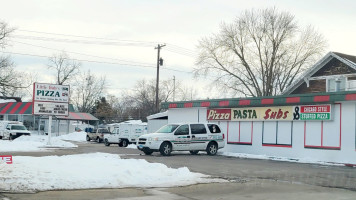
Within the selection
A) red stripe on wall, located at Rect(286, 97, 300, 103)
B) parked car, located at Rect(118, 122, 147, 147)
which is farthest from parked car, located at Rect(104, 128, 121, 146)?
red stripe on wall, located at Rect(286, 97, 300, 103)

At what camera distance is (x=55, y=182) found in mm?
11438

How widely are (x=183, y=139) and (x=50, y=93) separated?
45.3 feet

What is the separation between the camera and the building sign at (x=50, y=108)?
34.3m

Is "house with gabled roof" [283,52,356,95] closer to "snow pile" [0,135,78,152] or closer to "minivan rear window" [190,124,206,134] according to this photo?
"minivan rear window" [190,124,206,134]

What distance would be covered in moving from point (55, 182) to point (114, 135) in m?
27.9

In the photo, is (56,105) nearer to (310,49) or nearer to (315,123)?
(315,123)

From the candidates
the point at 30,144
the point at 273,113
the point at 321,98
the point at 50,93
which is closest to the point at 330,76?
the point at 273,113

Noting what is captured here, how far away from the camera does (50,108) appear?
34.9 meters

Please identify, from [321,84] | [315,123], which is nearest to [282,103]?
[315,123]

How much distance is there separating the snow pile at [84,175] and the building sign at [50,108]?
65.8 ft

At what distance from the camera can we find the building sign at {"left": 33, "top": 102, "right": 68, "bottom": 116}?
112 ft

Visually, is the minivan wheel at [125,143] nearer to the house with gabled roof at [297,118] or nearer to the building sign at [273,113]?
the house with gabled roof at [297,118]

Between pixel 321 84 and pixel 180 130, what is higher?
pixel 321 84

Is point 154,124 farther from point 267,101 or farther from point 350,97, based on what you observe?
point 350,97
